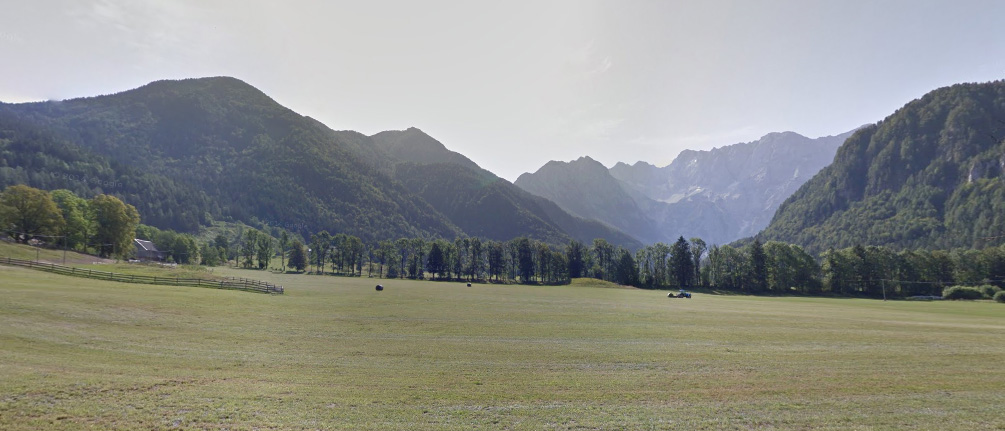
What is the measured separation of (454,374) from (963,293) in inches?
5512

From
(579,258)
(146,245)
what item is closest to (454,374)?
(579,258)

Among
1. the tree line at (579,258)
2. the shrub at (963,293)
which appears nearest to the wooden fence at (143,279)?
the tree line at (579,258)

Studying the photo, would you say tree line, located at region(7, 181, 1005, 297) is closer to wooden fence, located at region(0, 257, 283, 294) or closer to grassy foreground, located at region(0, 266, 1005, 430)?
wooden fence, located at region(0, 257, 283, 294)

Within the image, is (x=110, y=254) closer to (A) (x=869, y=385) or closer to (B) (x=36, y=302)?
(B) (x=36, y=302)

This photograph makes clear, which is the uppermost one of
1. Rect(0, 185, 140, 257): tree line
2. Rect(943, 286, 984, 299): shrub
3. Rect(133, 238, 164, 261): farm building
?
Rect(0, 185, 140, 257): tree line

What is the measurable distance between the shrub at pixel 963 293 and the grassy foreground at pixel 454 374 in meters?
101

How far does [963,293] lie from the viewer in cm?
10175

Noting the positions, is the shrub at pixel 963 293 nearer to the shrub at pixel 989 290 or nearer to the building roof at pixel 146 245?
the shrub at pixel 989 290

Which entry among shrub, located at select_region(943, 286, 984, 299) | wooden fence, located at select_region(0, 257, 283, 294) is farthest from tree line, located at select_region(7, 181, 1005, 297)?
wooden fence, located at select_region(0, 257, 283, 294)

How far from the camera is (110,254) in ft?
308

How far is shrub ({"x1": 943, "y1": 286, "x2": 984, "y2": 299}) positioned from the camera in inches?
3954

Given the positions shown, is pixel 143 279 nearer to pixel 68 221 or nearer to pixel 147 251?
pixel 68 221

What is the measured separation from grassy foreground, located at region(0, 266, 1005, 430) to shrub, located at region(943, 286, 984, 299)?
100988 millimetres

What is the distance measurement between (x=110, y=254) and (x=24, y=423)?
111m
